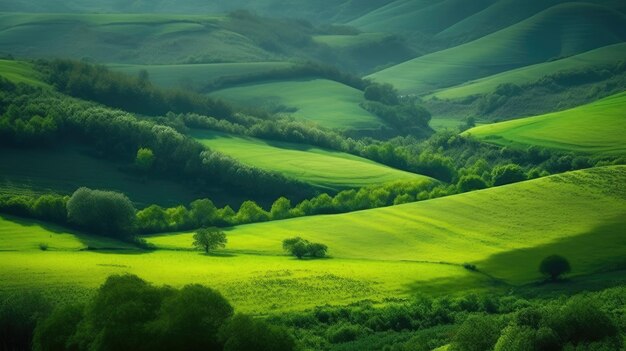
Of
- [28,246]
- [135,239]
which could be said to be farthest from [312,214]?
[28,246]

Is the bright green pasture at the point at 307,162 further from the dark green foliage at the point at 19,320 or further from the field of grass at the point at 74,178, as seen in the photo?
the dark green foliage at the point at 19,320

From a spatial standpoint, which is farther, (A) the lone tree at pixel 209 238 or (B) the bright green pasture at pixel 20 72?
(B) the bright green pasture at pixel 20 72

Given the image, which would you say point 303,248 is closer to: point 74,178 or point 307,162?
point 74,178

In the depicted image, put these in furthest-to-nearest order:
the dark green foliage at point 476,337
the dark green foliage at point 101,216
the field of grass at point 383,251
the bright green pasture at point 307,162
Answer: the bright green pasture at point 307,162 < the dark green foliage at point 101,216 < the field of grass at point 383,251 < the dark green foliage at point 476,337

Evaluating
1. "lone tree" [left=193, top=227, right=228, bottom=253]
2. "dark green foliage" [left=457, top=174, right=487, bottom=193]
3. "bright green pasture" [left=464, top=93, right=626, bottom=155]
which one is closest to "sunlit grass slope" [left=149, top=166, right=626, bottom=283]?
"lone tree" [left=193, top=227, right=228, bottom=253]

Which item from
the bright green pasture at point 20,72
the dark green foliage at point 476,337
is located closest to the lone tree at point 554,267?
the dark green foliage at point 476,337

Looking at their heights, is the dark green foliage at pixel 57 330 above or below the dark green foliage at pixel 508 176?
below

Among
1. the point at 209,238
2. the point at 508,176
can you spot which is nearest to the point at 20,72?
the point at 209,238
